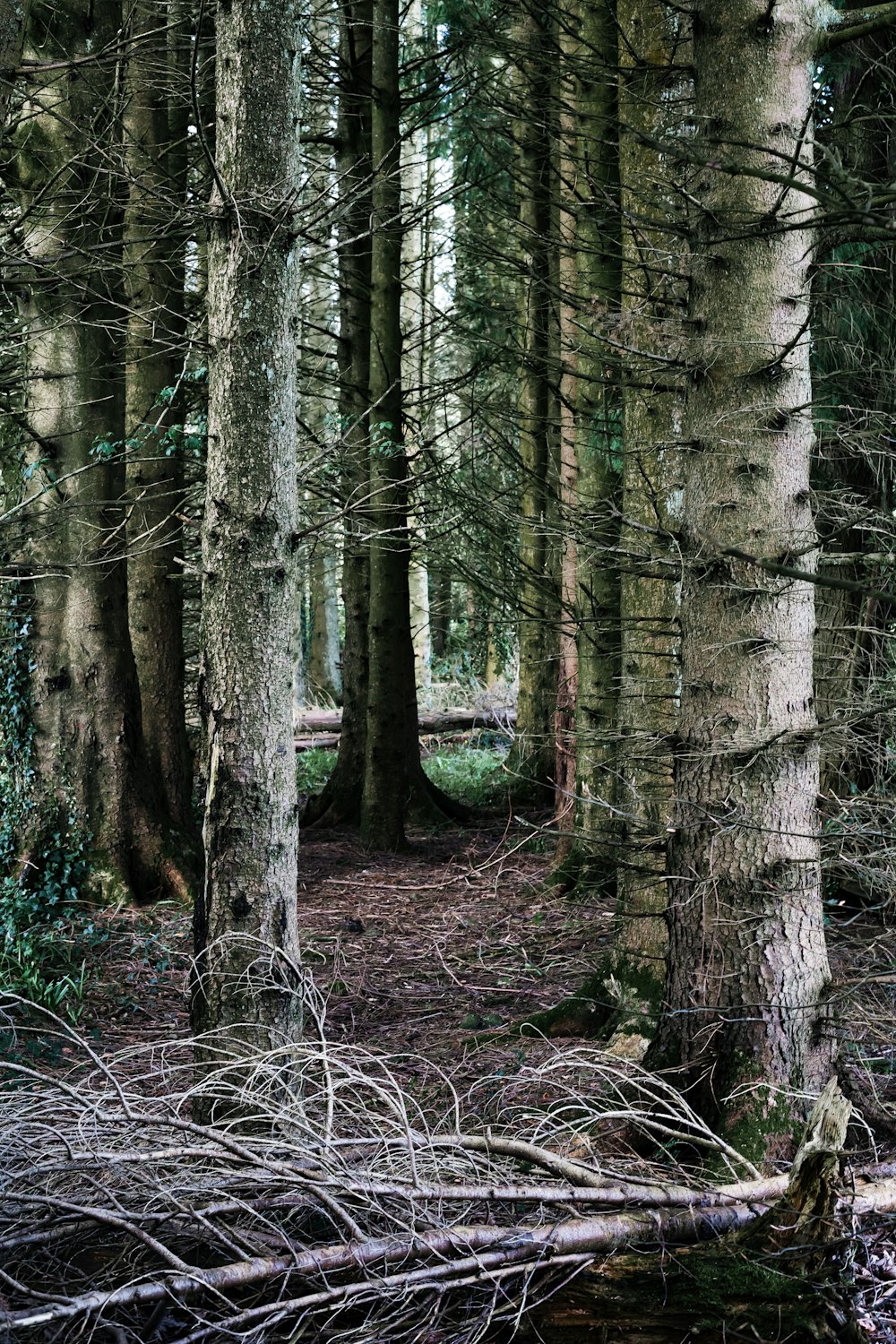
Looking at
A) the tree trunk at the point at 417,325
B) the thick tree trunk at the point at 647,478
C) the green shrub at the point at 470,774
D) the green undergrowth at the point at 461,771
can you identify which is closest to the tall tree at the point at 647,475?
the thick tree trunk at the point at 647,478

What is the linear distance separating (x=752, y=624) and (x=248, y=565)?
1848 mm

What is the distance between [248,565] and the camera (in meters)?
4.16

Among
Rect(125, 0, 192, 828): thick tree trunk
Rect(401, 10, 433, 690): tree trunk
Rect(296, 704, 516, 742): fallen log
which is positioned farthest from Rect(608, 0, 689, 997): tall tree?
Rect(296, 704, 516, 742): fallen log

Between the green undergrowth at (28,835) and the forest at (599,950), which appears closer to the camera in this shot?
the forest at (599,950)

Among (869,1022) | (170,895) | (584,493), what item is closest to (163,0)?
(584,493)

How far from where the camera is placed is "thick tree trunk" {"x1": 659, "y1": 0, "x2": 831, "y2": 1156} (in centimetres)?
374

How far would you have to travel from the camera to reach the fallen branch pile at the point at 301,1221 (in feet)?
9.85

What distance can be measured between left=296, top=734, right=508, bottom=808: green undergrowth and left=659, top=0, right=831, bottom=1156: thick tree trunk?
25.9 ft

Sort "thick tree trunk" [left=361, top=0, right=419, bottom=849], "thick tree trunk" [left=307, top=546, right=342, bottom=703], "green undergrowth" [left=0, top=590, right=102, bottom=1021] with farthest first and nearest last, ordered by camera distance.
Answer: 1. "thick tree trunk" [left=307, top=546, right=342, bottom=703]
2. "thick tree trunk" [left=361, top=0, right=419, bottom=849]
3. "green undergrowth" [left=0, top=590, right=102, bottom=1021]

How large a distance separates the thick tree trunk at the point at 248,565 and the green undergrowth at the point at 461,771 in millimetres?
7618

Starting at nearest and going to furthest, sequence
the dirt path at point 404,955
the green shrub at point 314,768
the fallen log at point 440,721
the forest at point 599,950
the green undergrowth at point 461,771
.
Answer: the forest at point 599,950
the dirt path at point 404,955
the green undergrowth at point 461,771
the green shrub at point 314,768
the fallen log at point 440,721

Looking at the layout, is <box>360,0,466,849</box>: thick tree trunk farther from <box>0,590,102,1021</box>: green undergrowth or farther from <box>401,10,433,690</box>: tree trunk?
<box>0,590,102,1021</box>: green undergrowth

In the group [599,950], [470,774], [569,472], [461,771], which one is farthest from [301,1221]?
[461,771]

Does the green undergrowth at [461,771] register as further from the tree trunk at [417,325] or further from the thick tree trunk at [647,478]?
the thick tree trunk at [647,478]
